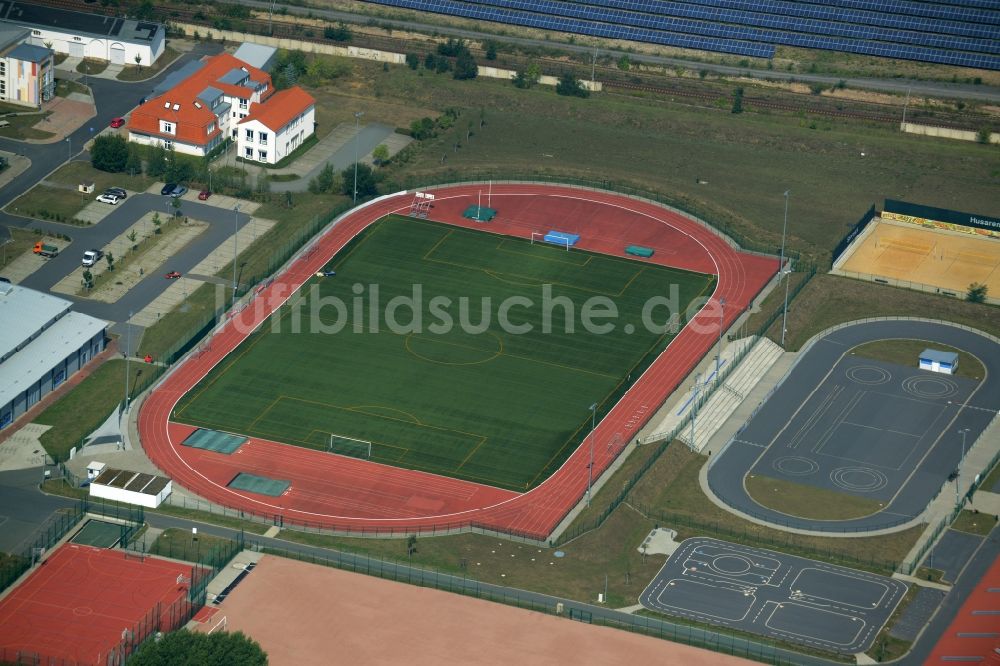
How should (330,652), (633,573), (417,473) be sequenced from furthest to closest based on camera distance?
(417,473) → (633,573) → (330,652)

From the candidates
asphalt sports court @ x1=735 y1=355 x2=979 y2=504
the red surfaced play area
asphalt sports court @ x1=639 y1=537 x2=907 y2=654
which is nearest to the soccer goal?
the red surfaced play area

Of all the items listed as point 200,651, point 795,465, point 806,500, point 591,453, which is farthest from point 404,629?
point 795,465

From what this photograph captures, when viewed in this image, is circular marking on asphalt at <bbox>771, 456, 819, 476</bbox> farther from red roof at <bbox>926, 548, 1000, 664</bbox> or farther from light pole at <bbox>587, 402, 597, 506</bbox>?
red roof at <bbox>926, 548, 1000, 664</bbox>

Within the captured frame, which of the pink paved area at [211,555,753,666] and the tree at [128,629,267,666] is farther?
the pink paved area at [211,555,753,666]

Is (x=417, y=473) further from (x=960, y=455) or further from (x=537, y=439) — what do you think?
(x=960, y=455)

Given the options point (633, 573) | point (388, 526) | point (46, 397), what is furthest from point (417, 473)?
point (46, 397)
